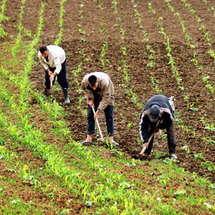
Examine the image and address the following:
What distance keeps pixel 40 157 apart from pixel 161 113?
239 centimetres

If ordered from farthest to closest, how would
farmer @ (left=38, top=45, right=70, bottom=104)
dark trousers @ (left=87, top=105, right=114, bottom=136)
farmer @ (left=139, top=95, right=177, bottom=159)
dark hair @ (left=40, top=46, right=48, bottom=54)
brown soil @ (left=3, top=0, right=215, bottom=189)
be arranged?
1. farmer @ (left=38, top=45, right=70, bottom=104)
2. dark hair @ (left=40, top=46, right=48, bottom=54)
3. brown soil @ (left=3, top=0, right=215, bottom=189)
4. dark trousers @ (left=87, top=105, right=114, bottom=136)
5. farmer @ (left=139, top=95, right=177, bottom=159)

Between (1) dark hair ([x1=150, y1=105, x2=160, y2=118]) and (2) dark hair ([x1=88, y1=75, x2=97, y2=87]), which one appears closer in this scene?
(1) dark hair ([x1=150, y1=105, x2=160, y2=118])

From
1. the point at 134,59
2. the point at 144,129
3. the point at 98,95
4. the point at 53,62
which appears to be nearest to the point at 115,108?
the point at 53,62

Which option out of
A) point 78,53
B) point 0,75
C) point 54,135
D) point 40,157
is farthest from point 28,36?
point 40,157

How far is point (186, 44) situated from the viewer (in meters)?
13.0

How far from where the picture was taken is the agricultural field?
5293mm

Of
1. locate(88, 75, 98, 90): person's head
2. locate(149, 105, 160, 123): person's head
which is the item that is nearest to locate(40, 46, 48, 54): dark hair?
locate(88, 75, 98, 90): person's head

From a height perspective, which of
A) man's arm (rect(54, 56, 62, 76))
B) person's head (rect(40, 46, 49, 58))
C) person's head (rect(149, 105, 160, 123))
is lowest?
person's head (rect(149, 105, 160, 123))

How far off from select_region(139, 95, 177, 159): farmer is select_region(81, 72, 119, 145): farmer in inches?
33.5

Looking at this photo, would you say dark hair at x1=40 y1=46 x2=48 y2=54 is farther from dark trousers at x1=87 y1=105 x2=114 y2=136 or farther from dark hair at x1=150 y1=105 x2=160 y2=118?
dark hair at x1=150 y1=105 x2=160 y2=118

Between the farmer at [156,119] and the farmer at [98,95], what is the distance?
852 millimetres

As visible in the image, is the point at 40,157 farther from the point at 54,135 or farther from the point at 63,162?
the point at 54,135

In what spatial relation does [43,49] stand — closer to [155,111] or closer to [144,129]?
[144,129]

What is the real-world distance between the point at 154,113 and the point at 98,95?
4.87 feet
